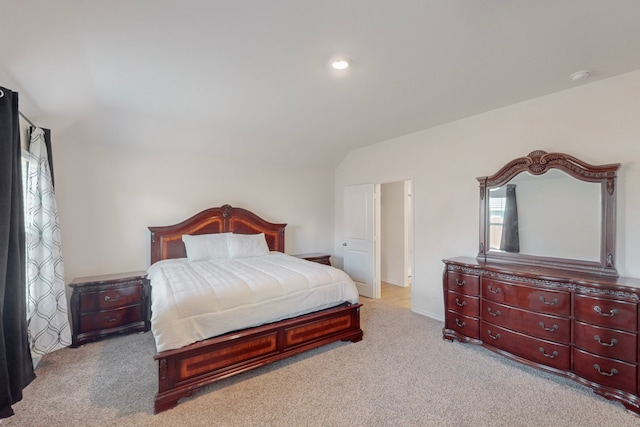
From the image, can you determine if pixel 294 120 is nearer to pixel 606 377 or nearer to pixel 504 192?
pixel 504 192

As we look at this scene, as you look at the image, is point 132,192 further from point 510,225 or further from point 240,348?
point 510,225

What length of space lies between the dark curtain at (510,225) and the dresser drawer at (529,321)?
28.3 inches

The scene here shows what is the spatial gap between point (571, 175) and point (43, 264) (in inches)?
202

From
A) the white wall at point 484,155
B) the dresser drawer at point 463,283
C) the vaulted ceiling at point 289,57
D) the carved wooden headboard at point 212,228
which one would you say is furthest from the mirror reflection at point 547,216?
the carved wooden headboard at point 212,228

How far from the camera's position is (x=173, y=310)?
→ 2.12m

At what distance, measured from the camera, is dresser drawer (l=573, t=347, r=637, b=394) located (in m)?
2.01

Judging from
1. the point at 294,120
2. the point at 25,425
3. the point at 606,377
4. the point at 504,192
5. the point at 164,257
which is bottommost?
the point at 25,425

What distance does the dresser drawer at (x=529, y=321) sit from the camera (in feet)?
7.61

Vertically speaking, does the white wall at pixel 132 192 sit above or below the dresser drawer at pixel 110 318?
above

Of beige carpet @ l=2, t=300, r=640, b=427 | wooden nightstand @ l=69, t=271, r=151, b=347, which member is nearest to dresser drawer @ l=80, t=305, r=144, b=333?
wooden nightstand @ l=69, t=271, r=151, b=347

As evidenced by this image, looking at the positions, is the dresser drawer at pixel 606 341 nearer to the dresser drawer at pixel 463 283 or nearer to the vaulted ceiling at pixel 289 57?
the dresser drawer at pixel 463 283

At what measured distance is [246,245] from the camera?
4.16 metres

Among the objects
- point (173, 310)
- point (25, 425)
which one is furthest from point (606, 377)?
point (25, 425)

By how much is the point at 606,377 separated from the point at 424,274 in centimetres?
198
